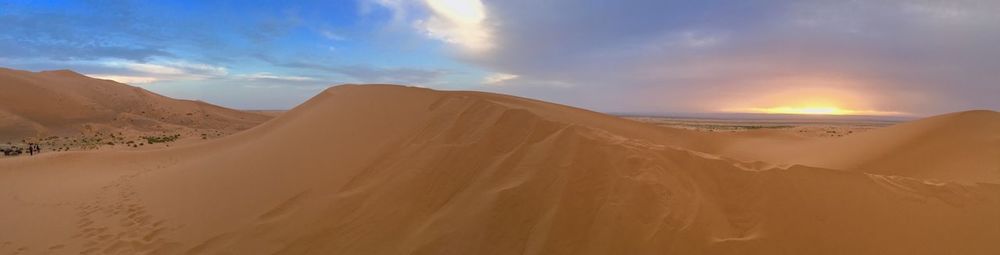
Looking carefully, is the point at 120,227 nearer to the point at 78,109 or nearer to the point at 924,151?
the point at 924,151

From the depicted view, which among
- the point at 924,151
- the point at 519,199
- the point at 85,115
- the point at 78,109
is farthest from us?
the point at 78,109

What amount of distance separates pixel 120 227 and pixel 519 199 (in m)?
6.41

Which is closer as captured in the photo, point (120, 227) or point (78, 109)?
point (120, 227)

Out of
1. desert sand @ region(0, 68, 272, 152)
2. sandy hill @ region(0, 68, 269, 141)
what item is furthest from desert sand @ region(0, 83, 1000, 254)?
sandy hill @ region(0, 68, 269, 141)

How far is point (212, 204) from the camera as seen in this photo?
7.25m

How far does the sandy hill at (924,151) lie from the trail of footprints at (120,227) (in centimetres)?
1146

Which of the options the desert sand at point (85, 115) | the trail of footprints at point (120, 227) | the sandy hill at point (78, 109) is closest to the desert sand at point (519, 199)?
the trail of footprints at point (120, 227)

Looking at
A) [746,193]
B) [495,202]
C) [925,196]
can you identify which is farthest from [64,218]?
[925,196]

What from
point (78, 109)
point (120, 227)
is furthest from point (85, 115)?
point (120, 227)

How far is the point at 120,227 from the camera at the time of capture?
22.8 feet

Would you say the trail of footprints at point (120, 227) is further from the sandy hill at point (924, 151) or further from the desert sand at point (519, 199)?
the sandy hill at point (924, 151)

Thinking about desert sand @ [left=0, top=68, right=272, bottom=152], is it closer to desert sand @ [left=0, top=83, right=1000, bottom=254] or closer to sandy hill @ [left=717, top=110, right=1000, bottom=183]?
desert sand @ [left=0, top=83, right=1000, bottom=254]

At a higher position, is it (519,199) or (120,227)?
(519,199)

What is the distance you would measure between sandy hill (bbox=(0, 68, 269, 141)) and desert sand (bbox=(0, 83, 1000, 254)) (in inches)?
996
